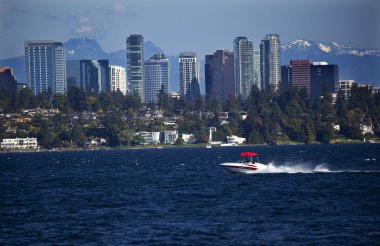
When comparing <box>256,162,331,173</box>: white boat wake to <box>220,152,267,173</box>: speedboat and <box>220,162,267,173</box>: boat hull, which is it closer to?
<box>220,162,267,173</box>: boat hull

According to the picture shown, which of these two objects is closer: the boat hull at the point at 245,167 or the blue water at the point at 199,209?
the blue water at the point at 199,209

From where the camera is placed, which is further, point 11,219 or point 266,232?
point 11,219

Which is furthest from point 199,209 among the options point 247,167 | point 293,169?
point 293,169

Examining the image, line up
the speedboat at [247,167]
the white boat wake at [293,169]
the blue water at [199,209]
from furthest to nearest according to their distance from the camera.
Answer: the white boat wake at [293,169]
the speedboat at [247,167]
the blue water at [199,209]

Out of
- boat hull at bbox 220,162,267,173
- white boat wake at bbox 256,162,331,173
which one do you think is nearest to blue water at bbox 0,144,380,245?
white boat wake at bbox 256,162,331,173

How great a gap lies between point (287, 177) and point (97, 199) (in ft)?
89.8

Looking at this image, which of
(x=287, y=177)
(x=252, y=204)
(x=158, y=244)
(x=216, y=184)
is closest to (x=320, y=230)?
(x=158, y=244)

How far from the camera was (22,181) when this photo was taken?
113625mm

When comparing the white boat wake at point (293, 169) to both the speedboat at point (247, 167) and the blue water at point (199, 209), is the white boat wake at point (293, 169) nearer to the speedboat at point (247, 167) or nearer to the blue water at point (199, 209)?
the blue water at point (199, 209)

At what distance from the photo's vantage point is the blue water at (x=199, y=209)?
56719 millimetres

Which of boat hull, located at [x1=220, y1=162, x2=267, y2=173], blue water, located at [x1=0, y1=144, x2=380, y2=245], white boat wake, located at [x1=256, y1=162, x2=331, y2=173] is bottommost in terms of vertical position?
blue water, located at [x1=0, y1=144, x2=380, y2=245]

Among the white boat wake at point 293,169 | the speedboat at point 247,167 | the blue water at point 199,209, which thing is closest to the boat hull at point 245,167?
the speedboat at point 247,167

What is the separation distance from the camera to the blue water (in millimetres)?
56719

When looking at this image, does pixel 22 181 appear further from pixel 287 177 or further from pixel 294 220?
pixel 294 220
